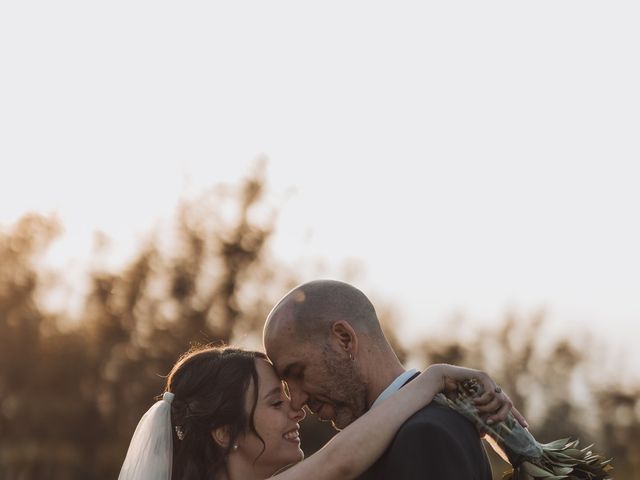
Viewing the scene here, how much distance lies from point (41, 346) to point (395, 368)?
32.4 m

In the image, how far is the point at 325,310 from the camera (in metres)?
5.17

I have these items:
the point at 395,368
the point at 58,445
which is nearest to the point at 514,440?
the point at 395,368

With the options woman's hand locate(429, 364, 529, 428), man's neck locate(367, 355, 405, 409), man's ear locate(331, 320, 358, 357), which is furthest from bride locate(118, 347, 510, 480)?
woman's hand locate(429, 364, 529, 428)

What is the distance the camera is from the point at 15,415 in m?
34.9

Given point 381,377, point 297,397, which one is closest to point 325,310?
point 381,377

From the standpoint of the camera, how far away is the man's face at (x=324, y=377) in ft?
17.1

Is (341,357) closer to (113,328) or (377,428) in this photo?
(377,428)

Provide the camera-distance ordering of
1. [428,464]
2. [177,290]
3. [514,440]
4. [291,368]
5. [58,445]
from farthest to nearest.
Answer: [177,290] < [58,445] < [291,368] < [514,440] < [428,464]

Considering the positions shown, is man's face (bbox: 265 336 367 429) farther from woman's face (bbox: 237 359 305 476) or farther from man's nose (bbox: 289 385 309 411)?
woman's face (bbox: 237 359 305 476)

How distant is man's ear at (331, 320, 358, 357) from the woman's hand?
1.42 feet

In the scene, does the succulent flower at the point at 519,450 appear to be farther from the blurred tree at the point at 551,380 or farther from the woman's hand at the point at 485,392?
the blurred tree at the point at 551,380

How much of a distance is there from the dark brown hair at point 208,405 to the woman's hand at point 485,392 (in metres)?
1.33

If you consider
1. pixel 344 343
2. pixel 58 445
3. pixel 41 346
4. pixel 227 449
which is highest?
pixel 344 343

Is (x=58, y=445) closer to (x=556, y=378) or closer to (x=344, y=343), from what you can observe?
(x=556, y=378)
